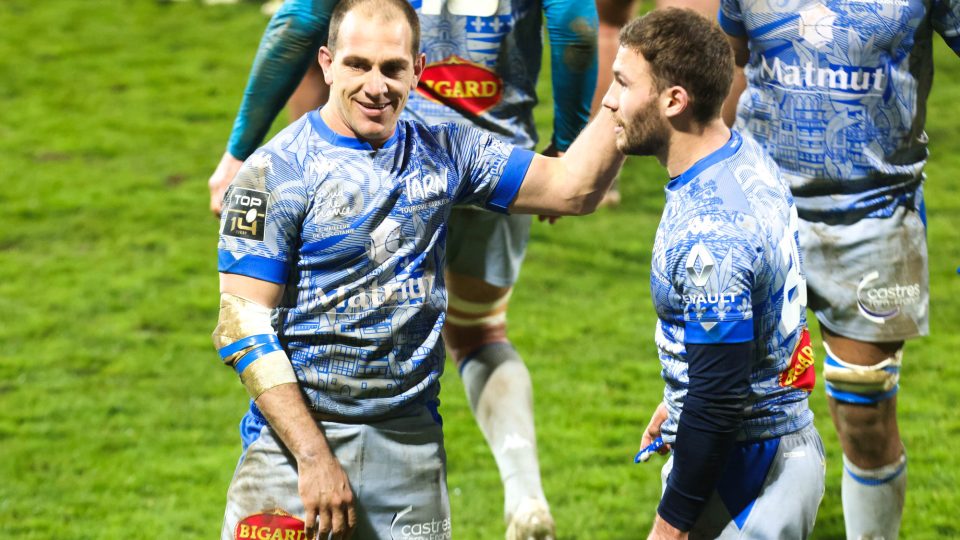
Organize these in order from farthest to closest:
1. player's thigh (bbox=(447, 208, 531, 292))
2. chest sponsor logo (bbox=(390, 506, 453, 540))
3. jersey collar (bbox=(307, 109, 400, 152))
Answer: player's thigh (bbox=(447, 208, 531, 292))
chest sponsor logo (bbox=(390, 506, 453, 540))
jersey collar (bbox=(307, 109, 400, 152))

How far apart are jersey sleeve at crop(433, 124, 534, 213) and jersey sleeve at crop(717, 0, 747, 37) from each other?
107cm

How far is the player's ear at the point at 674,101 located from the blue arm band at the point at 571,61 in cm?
144

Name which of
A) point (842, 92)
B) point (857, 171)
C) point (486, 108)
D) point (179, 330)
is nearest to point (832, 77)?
point (842, 92)

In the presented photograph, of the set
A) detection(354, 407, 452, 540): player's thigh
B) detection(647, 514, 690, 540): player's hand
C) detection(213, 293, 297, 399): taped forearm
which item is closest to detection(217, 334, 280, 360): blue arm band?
detection(213, 293, 297, 399): taped forearm

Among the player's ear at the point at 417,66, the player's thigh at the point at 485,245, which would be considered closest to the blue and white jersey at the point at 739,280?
the player's ear at the point at 417,66

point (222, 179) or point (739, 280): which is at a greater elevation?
point (739, 280)

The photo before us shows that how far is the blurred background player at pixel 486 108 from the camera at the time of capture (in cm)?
442

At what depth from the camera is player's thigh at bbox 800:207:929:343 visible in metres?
4.48

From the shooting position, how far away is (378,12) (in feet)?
11.6

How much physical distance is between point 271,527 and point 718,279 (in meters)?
1.36

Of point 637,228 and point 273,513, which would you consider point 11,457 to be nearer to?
point 273,513

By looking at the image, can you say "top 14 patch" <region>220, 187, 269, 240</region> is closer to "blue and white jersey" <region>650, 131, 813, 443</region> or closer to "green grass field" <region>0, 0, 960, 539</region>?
"blue and white jersey" <region>650, 131, 813, 443</region>

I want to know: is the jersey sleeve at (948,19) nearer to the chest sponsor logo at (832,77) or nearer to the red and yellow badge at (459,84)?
the chest sponsor logo at (832,77)

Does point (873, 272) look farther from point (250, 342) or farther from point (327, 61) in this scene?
point (250, 342)
